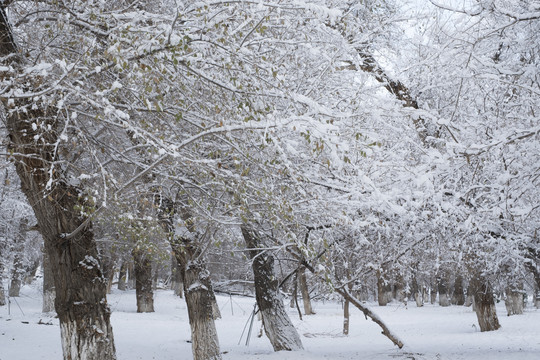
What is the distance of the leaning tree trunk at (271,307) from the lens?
11.9 m

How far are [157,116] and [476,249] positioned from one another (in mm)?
8350

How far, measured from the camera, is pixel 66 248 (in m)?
6.56

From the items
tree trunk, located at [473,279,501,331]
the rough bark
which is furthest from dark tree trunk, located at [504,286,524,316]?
the rough bark

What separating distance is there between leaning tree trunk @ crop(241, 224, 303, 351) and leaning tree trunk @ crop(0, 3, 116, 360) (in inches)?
219

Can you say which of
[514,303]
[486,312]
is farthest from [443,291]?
[486,312]

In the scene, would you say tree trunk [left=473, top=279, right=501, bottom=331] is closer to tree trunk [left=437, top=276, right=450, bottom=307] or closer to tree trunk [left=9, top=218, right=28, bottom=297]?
tree trunk [left=9, top=218, right=28, bottom=297]

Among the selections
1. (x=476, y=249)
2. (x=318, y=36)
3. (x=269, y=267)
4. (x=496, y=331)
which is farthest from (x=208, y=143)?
(x=496, y=331)

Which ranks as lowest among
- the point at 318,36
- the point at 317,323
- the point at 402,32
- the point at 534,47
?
the point at 317,323

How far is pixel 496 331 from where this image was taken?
734 inches

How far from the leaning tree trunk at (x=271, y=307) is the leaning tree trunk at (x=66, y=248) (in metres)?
5.56

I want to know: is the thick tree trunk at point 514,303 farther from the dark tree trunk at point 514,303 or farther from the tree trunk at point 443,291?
the tree trunk at point 443,291

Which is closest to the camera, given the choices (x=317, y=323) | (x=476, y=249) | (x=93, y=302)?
(x=93, y=302)

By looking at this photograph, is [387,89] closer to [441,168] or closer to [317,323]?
[441,168]

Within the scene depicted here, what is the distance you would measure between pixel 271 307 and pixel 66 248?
6433 millimetres
